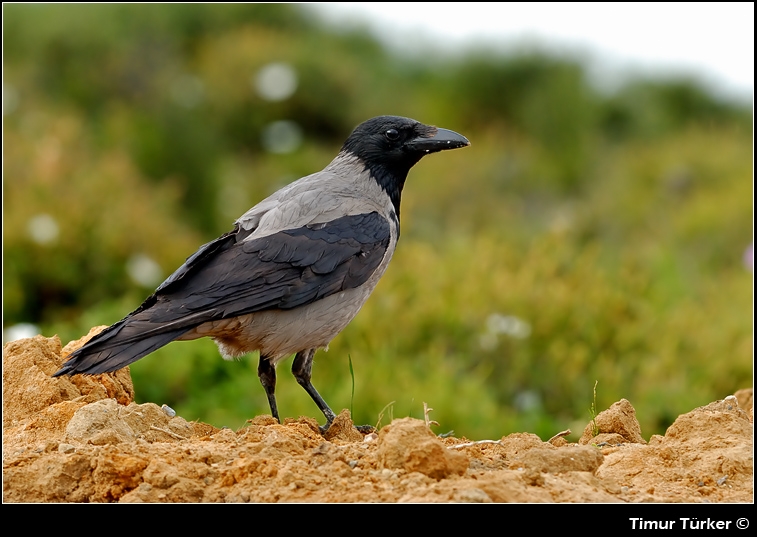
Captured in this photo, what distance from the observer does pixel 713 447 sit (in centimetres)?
432

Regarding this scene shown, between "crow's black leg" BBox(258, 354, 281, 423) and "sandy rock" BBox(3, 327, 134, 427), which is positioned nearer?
"sandy rock" BBox(3, 327, 134, 427)

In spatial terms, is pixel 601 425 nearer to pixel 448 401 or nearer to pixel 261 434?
pixel 261 434

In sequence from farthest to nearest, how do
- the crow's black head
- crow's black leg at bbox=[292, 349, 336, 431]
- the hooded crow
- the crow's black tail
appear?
the crow's black head → crow's black leg at bbox=[292, 349, 336, 431] → the hooded crow → the crow's black tail

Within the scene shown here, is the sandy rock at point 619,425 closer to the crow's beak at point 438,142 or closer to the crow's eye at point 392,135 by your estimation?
the crow's beak at point 438,142

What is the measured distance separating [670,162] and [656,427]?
37.3 feet

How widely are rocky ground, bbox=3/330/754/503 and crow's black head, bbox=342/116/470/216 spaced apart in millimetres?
2196

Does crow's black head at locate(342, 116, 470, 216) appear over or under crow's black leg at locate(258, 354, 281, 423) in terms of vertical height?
over

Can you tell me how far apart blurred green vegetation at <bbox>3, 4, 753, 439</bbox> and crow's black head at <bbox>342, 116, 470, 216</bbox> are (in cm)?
216

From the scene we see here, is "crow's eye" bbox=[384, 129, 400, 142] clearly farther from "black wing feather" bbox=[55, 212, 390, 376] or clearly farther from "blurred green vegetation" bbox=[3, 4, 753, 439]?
"blurred green vegetation" bbox=[3, 4, 753, 439]

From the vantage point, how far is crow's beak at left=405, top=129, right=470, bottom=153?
6.16 metres

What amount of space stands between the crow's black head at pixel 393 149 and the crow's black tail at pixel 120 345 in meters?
1.94

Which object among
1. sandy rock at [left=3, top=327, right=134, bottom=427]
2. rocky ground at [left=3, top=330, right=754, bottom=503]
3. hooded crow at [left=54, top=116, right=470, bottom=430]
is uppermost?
hooded crow at [left=54, top=116, right=470, bottom=430]

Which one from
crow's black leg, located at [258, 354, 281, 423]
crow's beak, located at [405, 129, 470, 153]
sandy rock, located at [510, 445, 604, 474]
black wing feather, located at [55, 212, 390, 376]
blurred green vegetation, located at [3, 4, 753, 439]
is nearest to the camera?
sandy rock, located at [510, 445, 604, 474]

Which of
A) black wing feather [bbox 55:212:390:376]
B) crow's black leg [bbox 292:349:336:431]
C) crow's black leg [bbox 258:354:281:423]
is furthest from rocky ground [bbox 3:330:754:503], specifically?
crow's black leg [bbox 292:349:336:431]
